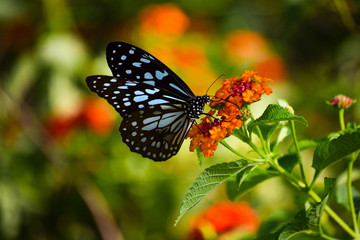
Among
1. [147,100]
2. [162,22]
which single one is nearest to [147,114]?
[147,100]

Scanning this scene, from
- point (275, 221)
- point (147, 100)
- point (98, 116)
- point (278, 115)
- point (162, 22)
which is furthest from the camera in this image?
point (162, 22)

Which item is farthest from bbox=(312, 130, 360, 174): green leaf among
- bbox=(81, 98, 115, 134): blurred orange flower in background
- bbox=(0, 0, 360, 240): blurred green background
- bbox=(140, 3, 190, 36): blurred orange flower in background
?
bbox=(140, 3, 190, 36): blurred orange flower in background

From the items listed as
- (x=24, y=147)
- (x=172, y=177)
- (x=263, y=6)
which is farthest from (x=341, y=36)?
(x=24, y=147)

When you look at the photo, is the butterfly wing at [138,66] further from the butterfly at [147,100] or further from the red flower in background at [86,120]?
the red flower in background at [86,120]

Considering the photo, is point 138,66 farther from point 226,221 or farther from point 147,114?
point 226,221

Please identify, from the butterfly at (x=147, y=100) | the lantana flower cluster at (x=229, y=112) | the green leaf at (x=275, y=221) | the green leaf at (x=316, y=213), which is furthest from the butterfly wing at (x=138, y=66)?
the green leaf at (x=316, y=213)

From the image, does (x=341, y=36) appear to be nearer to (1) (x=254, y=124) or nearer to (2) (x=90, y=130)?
(2) (x=90, y=130)
